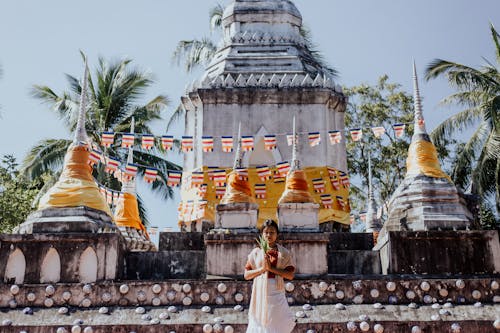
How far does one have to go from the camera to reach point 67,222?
35.0 ft

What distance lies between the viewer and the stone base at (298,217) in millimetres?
11312

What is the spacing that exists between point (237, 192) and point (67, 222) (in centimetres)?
302

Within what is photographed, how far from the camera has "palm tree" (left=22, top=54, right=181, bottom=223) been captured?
25.2 metres

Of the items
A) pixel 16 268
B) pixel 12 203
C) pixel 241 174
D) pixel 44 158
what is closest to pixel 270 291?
pixel 16 268

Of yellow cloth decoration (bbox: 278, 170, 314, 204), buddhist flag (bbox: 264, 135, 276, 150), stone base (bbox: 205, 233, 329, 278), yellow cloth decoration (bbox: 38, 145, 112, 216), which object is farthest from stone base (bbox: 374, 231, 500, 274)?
buddhist flag (bbox: 264, 135, 276, 150)

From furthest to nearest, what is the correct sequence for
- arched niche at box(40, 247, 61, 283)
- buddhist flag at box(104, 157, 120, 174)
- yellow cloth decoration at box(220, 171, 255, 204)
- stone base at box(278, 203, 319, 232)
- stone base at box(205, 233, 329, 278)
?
buddhist flag at box(104, 157, 120, 174)
yellow cloth decoration at box(220, 171, 255, 204)
stone base at box(278, 203, 319, 232)
stone base at box(205, 233, 329, 278)
arched niche at box(40, 247, 61, 283)

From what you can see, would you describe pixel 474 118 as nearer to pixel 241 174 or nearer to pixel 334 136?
pixel 334 136

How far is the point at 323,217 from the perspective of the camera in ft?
55.6

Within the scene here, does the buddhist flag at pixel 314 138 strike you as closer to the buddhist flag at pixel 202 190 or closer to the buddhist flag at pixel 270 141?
the buddhist flag at pixel 270 141

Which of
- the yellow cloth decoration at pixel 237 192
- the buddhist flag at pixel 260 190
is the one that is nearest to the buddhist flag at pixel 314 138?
the buddhist flag at pixel 260 190

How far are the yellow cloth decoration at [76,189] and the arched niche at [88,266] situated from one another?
107 centimetres

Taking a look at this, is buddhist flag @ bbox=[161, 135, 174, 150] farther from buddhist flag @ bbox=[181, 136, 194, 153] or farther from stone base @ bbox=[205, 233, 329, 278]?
stone base @ bbox=[205, 233, 329, 278]

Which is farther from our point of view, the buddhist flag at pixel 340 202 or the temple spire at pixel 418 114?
the buddhist flag at pixel 340 202

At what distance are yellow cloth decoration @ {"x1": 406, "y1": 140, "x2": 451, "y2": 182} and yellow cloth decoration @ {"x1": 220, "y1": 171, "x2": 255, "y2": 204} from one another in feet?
10.2
